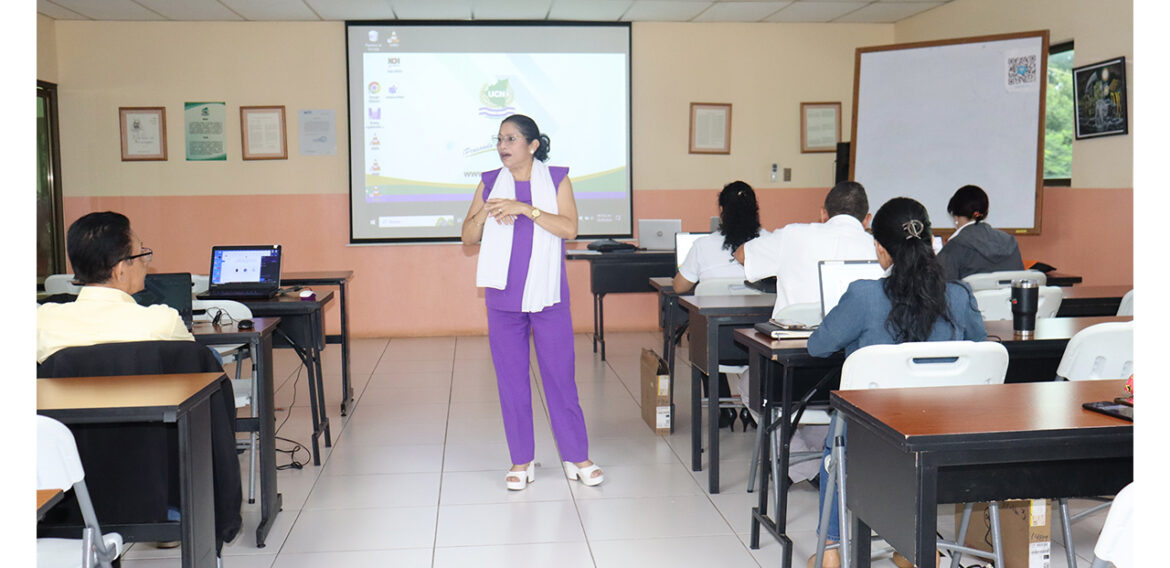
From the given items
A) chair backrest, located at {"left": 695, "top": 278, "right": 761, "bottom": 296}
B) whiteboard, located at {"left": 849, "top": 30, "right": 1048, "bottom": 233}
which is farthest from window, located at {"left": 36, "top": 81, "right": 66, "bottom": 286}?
whiteboard, located at {"left": 849, "top": 30, "right": 1048, "bottom": 233}

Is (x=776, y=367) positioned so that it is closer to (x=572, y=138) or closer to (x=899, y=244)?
(x=899, y=244)

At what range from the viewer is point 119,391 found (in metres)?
2.19

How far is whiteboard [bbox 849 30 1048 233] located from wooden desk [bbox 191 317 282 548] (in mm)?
4515

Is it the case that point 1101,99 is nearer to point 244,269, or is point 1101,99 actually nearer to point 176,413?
point 244,269

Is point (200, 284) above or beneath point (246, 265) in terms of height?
beneath

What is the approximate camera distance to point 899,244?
2.57 m

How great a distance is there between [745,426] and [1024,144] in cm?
271

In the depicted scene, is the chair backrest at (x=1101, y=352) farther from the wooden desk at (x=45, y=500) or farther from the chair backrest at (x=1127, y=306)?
the wooden desk at (x=45, y=500)

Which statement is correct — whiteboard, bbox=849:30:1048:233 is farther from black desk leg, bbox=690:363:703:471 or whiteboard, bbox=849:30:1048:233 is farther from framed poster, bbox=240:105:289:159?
framed poster, bbox=240:105:289:159

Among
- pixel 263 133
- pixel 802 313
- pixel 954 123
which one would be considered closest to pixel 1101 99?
pixel 954 123

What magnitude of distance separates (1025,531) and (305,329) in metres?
3.11

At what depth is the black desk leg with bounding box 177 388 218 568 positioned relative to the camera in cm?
221

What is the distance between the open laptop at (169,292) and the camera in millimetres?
3445

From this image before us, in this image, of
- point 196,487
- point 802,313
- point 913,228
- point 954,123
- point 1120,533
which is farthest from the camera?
point 954,123
